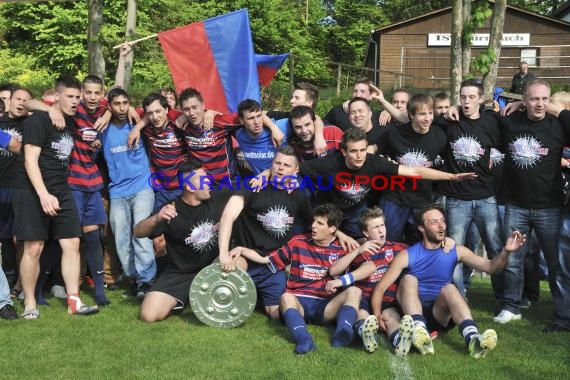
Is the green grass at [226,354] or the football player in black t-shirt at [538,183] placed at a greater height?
the football player in black t-shirt at [538,183]

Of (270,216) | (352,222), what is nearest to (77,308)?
(270,216)

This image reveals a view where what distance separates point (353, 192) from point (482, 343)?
6.64ft

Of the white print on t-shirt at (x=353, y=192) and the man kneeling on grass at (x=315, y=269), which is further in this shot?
the white print on t-shirt at (x=353, y=192)

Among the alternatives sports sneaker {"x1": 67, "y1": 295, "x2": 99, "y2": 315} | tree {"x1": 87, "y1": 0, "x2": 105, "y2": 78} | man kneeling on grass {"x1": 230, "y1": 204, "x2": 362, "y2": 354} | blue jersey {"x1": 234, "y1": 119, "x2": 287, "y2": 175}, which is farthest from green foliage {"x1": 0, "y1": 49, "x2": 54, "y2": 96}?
man kneeling on grass {"x1": 230, "y1": 204, "x2": 362, "y2": 354}

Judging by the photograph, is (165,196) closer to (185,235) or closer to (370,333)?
(185,235)

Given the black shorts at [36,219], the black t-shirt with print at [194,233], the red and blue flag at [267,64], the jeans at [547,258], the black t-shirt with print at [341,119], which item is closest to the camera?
the jeans at [547,258]

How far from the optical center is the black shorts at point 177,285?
6527 millimetres

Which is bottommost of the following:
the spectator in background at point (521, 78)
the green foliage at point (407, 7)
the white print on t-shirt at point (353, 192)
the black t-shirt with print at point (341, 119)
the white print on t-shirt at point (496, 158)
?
the white print on t-shirt at point (353, 192)

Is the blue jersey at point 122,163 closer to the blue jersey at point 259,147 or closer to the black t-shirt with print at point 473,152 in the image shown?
the blue jersey at point 259,147

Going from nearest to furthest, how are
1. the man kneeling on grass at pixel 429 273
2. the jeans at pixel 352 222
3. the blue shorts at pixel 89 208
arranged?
the man kneeling on grass at pixel 429 273, the jeans at pixel 352 222, the blue shorts at pixel 89 208

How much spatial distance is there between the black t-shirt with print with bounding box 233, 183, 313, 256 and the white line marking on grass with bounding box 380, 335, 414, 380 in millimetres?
1675

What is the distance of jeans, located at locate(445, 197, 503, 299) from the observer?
6500 mm

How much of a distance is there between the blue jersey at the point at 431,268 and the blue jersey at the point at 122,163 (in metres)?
3.26

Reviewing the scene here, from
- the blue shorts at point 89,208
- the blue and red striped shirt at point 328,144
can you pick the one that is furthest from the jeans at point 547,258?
the blue shorts at point 89,208
